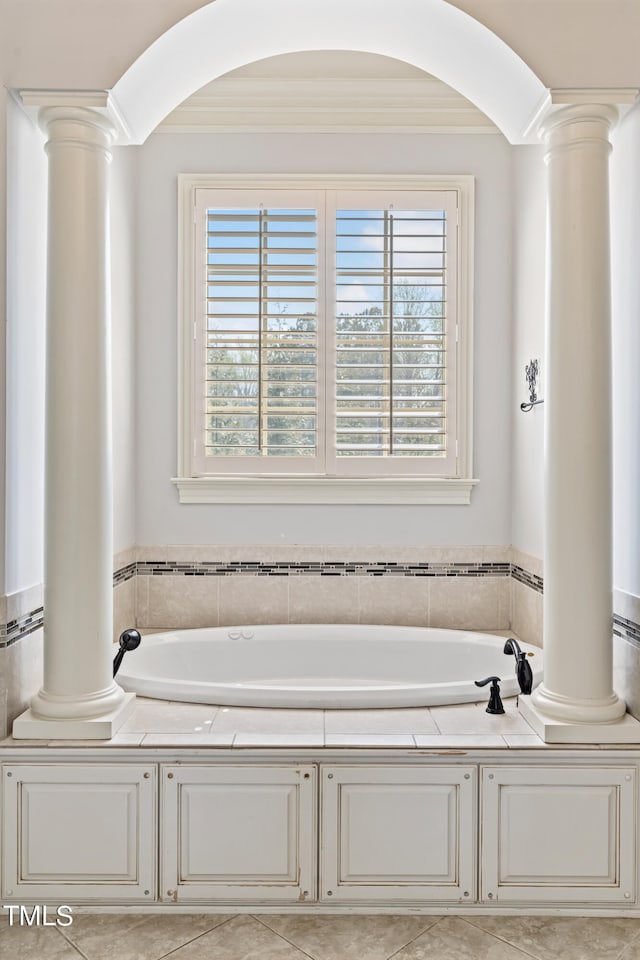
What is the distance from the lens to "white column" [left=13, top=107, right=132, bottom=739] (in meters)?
2.02

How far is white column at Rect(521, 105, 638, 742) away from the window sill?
3.55 ft

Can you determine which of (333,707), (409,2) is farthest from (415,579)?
(409,2)

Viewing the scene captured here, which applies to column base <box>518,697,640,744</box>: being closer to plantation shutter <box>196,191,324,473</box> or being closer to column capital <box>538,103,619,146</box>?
plantation shutter <box>196,191,324,473</box>

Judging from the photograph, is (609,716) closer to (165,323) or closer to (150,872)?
(150,872)

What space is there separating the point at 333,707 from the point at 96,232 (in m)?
1.60

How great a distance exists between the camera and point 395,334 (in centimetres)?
315

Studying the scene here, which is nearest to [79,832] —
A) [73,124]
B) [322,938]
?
[322,938]

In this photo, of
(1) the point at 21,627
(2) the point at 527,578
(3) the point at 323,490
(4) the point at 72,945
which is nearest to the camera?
(4) the point at 72,945

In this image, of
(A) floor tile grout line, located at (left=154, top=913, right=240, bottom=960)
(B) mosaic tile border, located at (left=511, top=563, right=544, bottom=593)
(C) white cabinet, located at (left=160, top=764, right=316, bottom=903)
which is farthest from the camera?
(B) mosaic tile border, located at (left=511, top=563, right=544, bottom=593)

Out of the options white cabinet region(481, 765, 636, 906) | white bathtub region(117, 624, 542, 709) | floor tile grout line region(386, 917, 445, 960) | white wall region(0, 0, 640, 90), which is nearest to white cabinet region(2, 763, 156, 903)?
floor tile grout line region(386, 917, 445, 960)

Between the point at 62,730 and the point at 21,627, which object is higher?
the point at 21,627

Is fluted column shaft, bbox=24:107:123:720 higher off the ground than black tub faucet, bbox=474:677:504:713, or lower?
higher

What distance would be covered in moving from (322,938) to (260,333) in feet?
7.50

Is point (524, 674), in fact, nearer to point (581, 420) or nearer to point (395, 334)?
point (581, 420)
